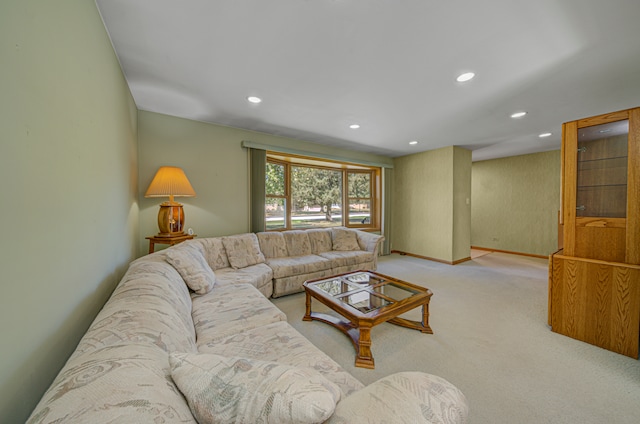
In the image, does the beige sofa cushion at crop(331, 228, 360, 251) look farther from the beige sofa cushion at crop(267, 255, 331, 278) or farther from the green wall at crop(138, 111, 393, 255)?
the green wall at crop(138, 111, 393, 255)

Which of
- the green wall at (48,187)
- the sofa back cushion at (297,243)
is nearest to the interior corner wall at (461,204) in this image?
the sofa back cushion at (297,243)

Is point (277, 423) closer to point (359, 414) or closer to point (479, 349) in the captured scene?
point (359, 414)

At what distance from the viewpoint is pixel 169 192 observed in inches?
97.9

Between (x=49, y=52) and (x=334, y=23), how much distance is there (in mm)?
1414

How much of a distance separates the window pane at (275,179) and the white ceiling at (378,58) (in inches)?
43.0

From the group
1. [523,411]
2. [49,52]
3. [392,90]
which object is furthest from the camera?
[392,90]

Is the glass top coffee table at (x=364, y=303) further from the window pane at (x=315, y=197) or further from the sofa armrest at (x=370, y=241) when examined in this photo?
the window pane at (x=315, y=197)

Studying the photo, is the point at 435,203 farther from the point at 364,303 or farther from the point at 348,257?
the point at 364,303

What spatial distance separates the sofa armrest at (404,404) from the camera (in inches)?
22.0

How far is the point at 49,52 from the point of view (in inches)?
34.3

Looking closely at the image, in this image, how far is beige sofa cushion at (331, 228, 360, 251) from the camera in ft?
12.8

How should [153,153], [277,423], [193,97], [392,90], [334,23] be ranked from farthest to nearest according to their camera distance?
1. [153,153]
2. [193,97]
3. [392,90]
4. [334,23]
5. [277,423]

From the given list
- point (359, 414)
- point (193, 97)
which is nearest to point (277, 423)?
point (359, 414)

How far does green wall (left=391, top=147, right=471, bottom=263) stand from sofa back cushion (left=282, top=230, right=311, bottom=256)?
2.76 meters
